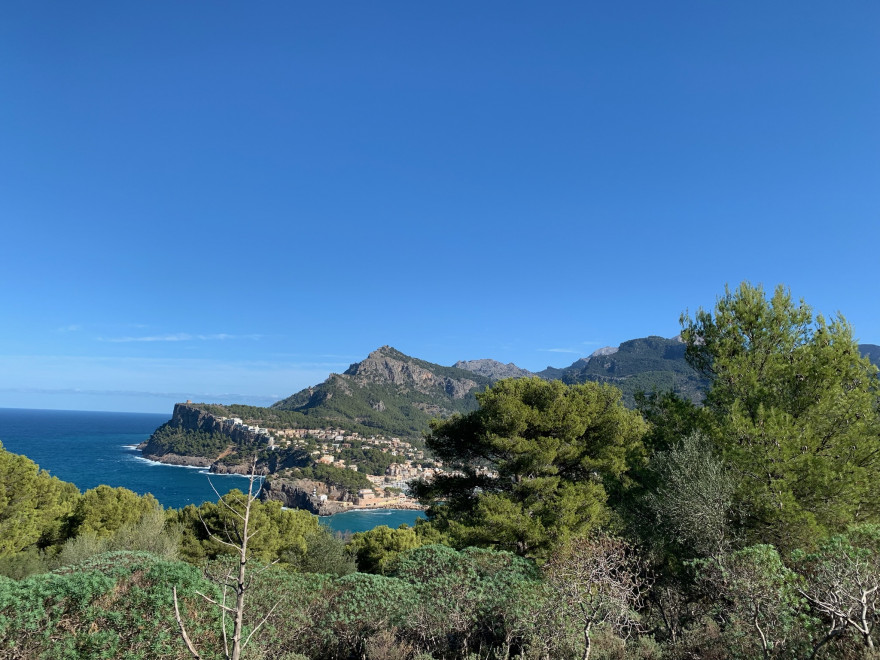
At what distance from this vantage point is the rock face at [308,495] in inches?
2611

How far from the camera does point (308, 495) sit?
68.3 metres

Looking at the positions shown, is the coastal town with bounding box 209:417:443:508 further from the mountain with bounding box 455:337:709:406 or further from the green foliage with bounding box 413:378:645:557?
the green foliage with bounding box 413:378:645:557

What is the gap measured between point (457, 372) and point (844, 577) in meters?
183

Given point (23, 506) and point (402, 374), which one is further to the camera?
point (402, 374)

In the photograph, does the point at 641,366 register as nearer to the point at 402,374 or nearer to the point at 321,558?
the point at 402,374

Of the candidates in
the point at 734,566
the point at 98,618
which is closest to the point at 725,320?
the point at 734,566

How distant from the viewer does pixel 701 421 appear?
11.8m

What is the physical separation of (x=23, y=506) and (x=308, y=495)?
5411cm

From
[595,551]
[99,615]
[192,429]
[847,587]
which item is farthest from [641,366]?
[99,615]

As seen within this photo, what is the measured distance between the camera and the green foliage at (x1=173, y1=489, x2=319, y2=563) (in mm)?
19453

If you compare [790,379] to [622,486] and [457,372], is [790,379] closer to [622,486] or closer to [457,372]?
[622,486]

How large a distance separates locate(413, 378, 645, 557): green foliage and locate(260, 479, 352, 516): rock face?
189 ft

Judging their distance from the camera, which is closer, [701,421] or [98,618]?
[98,618]

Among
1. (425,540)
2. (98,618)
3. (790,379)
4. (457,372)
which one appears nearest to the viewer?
(98,618)
